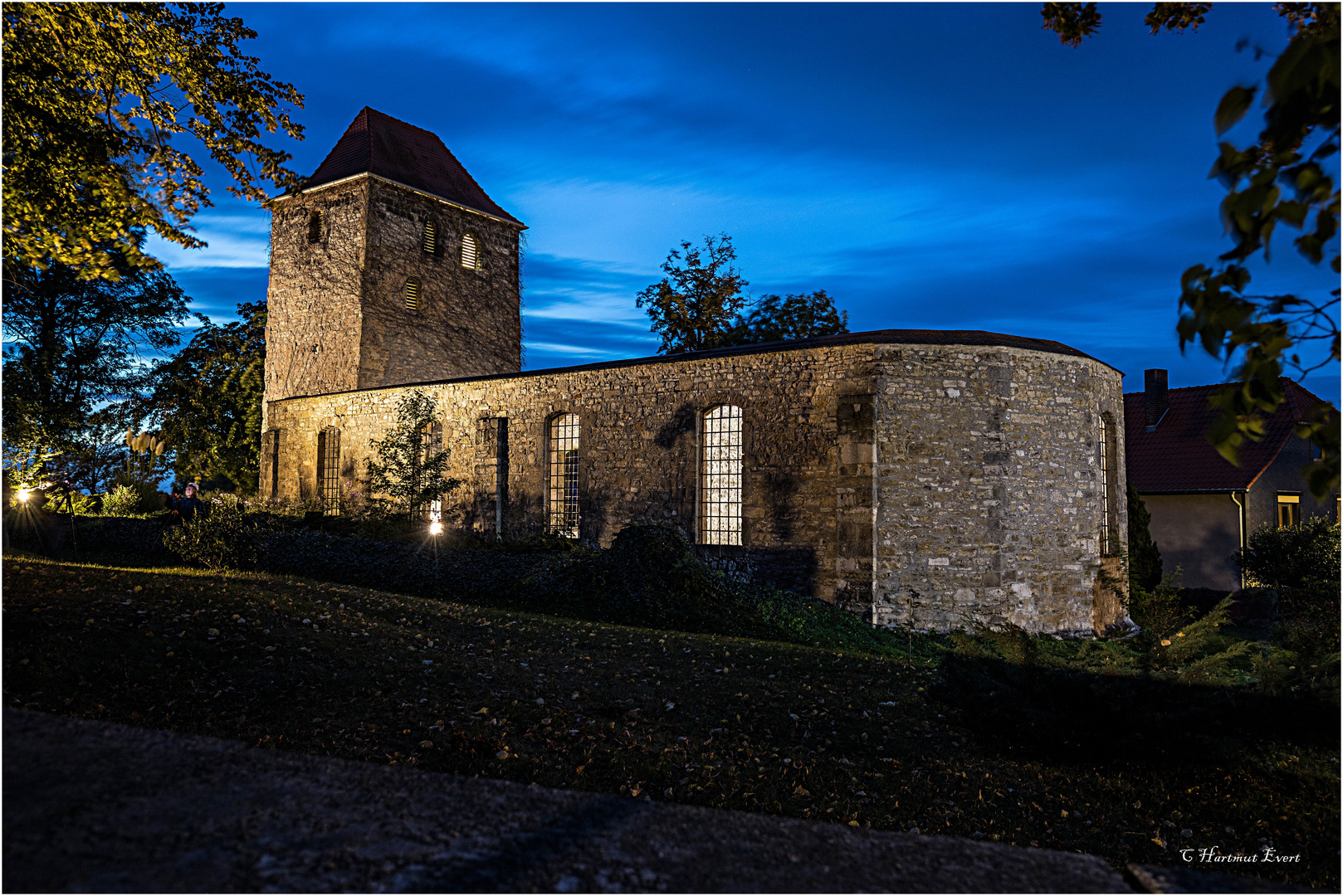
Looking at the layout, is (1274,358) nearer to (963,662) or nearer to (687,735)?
(963,662)

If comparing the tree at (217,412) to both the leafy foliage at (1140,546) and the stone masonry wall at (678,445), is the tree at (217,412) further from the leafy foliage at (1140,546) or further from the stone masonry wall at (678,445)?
the leafy foliage at (1140,546)

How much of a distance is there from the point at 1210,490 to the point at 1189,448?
2074 millimetres

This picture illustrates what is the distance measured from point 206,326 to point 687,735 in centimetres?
3165

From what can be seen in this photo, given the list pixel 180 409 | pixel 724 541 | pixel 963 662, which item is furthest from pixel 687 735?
pixel 180 409

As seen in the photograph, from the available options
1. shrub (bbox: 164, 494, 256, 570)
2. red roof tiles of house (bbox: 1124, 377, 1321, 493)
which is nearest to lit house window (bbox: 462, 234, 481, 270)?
shrub (bbox: 164, 494, 256, 570)

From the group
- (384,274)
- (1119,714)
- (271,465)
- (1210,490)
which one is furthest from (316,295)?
(1210,490)

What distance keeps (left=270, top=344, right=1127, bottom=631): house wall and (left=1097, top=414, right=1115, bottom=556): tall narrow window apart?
0.12 metres

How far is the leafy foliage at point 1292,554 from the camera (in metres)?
16.0

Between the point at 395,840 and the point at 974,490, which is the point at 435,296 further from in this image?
the point at 395,840

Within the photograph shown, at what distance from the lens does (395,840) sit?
1.98 metres

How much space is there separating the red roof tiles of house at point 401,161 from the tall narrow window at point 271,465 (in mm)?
7793

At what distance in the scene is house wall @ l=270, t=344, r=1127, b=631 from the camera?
495 inches

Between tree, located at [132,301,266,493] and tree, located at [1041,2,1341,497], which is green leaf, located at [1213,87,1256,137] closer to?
tree, located at [1041,2,1341,497]

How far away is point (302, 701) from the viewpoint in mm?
5277
